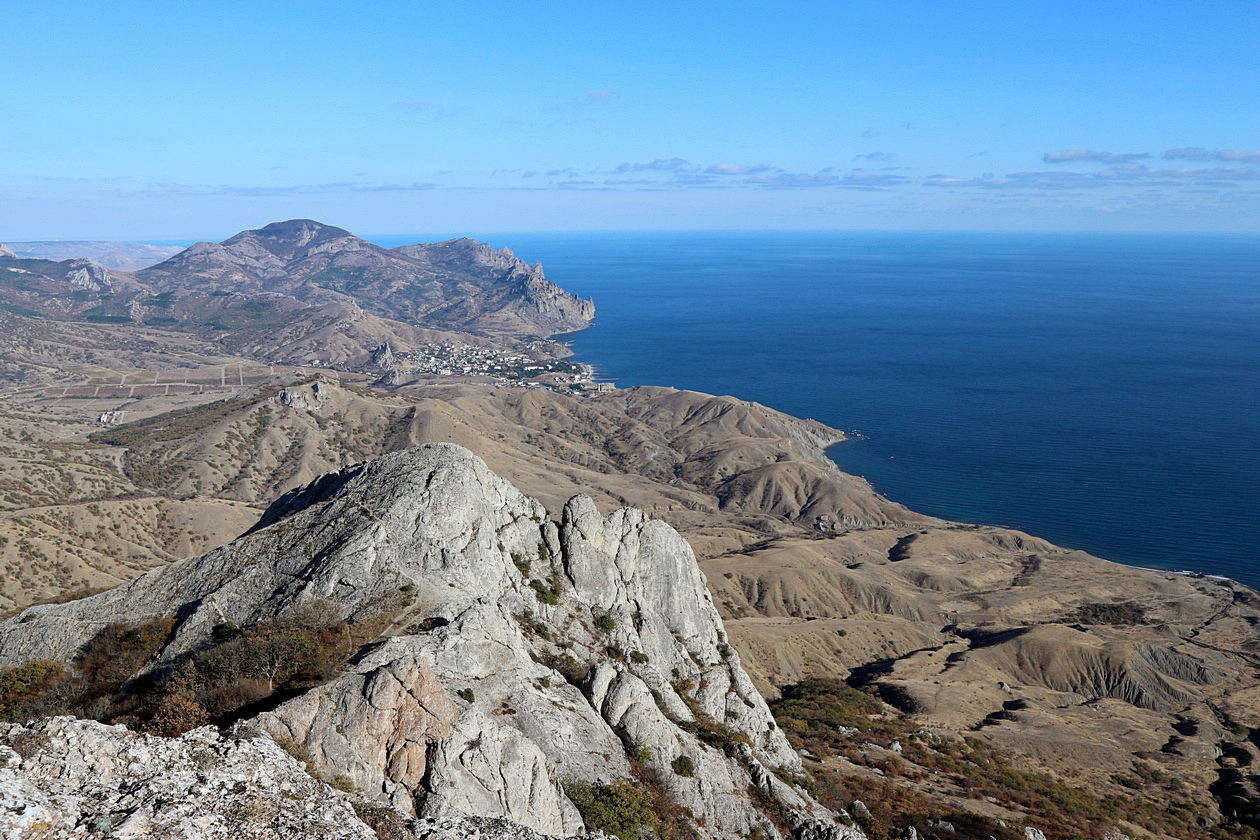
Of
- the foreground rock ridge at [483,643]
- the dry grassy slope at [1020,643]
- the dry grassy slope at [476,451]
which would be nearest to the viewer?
the foreground rock ridge at [483,643]

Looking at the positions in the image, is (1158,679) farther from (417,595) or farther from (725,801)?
(417,595)

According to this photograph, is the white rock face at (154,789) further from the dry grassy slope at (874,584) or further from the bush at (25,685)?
the dry grassy slope at (874,584)

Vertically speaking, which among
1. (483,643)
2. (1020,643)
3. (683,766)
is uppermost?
(483,643)

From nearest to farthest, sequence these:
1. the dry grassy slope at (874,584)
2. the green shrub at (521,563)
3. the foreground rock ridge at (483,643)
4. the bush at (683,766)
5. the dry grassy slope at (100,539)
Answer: the foreground rock ridge at (483,643), the bush at (683,766), the green shrub at (521,563), the dry grassy slope at (100,539), the dry grassy slope at (874,584)

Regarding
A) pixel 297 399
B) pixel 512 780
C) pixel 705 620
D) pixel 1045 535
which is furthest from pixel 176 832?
pixel 297 399

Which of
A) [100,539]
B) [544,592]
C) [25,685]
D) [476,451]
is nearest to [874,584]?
[476,451]

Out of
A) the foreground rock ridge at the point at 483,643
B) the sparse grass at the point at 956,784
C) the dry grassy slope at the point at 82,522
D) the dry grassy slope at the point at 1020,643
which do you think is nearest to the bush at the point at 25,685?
the foreground rock ridge at the point at 483,643

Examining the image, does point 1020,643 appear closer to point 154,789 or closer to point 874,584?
point 874,584

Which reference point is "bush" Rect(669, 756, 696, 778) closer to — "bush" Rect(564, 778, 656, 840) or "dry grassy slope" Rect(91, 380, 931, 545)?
"bush" Rect(564, 778, 656, 840)

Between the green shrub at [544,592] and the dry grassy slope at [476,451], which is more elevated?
the green shrub at [544,592]

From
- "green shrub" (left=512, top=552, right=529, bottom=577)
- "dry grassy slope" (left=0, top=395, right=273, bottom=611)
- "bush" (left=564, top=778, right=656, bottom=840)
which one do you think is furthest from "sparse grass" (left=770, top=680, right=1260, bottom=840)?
"dry grassy slope" (left=0, top=395, right=273, bottom=611)
